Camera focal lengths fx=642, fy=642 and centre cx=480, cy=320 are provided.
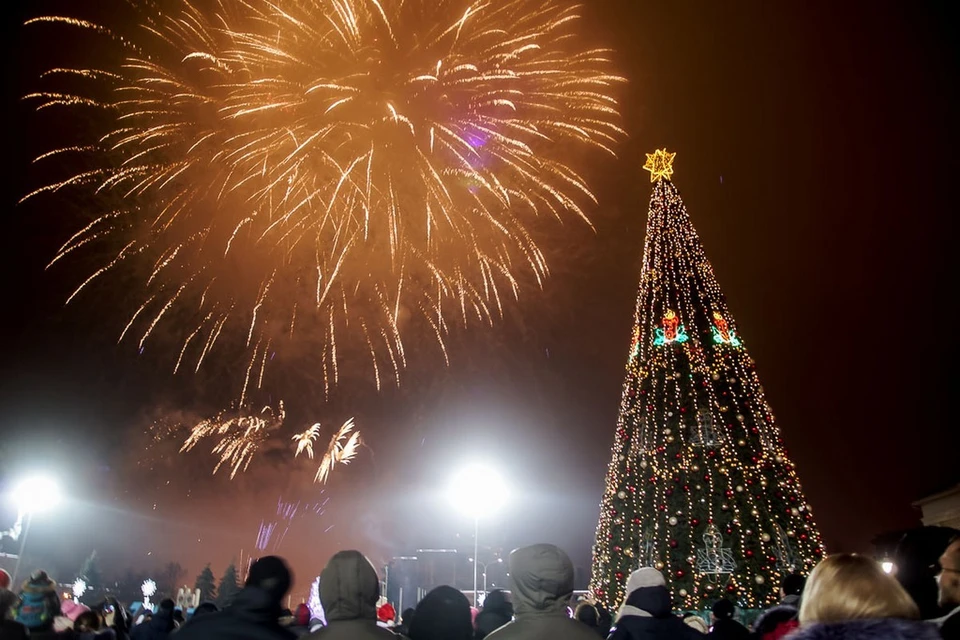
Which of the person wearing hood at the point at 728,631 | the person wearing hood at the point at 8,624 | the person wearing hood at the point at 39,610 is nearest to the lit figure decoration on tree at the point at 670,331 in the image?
the person wearing hood at the point at 728,631

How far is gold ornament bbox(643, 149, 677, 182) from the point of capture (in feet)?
75.5

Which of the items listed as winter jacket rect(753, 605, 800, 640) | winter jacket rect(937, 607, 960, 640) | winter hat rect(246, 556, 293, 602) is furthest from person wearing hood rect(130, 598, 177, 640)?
winter jacket rect(937, 607, 960, 640)

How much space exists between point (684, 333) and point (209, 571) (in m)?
74.9

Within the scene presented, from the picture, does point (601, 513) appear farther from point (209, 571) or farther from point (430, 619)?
point (209, 571)

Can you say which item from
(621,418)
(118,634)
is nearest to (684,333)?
(621,418)

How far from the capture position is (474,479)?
74.4 ft

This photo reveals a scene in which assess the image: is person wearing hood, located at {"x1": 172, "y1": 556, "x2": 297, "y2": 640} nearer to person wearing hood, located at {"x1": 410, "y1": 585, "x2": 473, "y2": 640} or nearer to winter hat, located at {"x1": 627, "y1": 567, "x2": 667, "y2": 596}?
person wearing hood, located at {"x1": 410, "y1": 585, "x2": 473, "y2": 640}

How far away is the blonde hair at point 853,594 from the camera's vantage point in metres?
2.52

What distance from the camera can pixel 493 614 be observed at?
6.14 meters

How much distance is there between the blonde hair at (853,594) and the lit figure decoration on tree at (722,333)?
19043mm

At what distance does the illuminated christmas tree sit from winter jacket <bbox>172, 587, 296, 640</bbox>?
16843 mm

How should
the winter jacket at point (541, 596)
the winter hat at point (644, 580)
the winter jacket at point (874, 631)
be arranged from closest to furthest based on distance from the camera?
the winter jacket at point (874, 631) < the winter jacket at point (541, 596) < the winter hat at point (644, 580)

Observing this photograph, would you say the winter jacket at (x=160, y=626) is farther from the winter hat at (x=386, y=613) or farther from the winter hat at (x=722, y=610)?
the winter hat at (x=722, y=610)

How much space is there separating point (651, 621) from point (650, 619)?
0.02m
